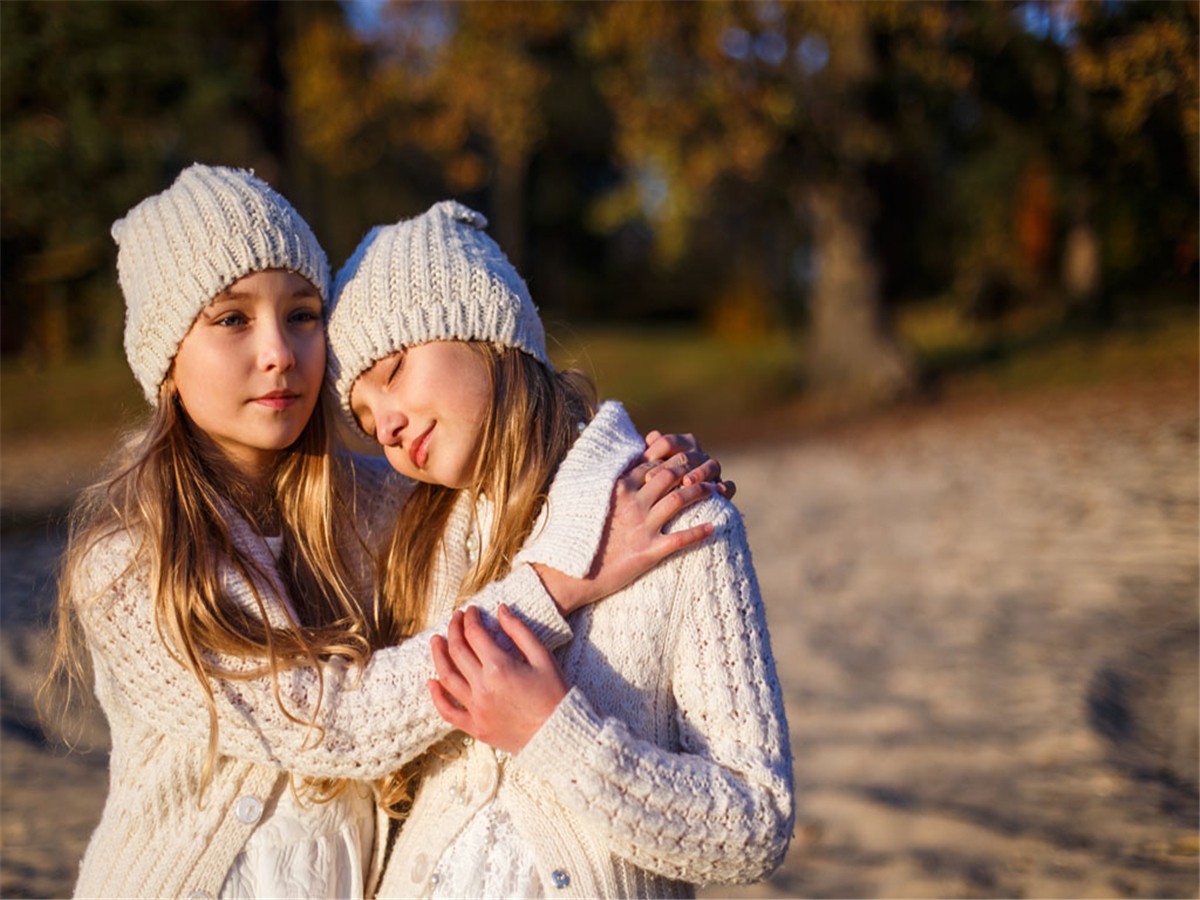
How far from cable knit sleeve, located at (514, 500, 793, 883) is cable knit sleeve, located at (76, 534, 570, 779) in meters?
0.22

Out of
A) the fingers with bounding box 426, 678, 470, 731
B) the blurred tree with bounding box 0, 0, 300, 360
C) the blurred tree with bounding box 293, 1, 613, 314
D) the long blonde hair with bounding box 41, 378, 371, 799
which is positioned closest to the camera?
the fingers with bounding box 426, 678, 470, 731

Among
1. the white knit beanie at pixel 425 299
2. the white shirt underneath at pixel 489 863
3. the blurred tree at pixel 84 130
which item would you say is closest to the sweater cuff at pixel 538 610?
the white shirt underneath at pixel 489 863

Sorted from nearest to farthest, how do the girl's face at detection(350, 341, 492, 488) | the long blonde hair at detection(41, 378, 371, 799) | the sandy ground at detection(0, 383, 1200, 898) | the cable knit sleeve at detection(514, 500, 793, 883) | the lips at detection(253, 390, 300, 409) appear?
1. the cable knit sleeve at detection(514, 500, 793, 883)
2. the long blonde hair at detection(41, 378, 371, 799)
3. the girl's face at detection(350, 341, 492, 488)
4. the lips at detection(253, 390, 300, 409)
5. the sandy ground at detection(0, 383, 1200, 898)

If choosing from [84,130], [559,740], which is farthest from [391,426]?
[84,130]

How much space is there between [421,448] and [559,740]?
0.69 meters

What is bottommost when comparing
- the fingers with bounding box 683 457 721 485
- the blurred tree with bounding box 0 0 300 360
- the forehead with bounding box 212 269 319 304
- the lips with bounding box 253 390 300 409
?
the fingers with bounding box 683 457 721 485

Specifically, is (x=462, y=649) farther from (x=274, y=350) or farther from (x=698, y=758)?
(x=274, y=350)

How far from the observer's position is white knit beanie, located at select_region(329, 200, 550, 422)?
233 centimetres

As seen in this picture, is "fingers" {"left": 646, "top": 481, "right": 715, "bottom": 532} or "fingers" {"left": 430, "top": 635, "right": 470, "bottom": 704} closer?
"fingers" {"left": 430, "top": 635, "right": 470, "bottom": 704}

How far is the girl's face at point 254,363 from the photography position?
2381 millimetres

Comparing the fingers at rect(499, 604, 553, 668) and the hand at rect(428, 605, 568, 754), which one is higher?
the fingers at rect(499, 604, 553, 668)

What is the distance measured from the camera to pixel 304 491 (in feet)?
8.57

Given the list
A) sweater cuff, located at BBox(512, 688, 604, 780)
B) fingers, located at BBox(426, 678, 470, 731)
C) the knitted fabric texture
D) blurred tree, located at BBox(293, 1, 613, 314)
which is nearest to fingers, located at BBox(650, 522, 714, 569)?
the knitted fabric texture

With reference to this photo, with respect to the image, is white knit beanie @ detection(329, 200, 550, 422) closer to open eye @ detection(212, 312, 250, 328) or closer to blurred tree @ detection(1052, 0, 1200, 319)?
open eye @ detection(212, 312, 250, 328)
